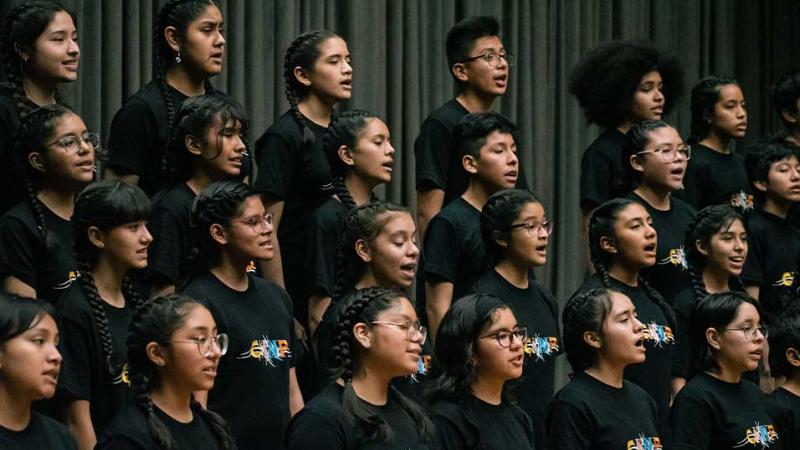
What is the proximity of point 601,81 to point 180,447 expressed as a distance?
123 inches

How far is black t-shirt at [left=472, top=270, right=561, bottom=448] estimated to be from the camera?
4641mm

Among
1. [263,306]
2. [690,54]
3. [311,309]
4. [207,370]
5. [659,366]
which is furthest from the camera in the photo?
[690,54]

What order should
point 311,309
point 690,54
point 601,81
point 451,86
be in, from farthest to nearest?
1. point 690,54
2. point 451,86
3. point 601,81
4. point 311,309

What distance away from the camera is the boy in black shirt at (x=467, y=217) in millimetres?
4797

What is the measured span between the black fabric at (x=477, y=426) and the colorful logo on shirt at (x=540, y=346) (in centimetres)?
41

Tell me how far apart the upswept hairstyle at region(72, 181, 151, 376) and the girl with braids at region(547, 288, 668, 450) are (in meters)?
1.29

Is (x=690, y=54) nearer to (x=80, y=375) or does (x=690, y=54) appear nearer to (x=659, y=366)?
(x=659, y=366)

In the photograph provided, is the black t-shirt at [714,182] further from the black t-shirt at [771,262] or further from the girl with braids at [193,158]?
the girl with braids at [193,158]

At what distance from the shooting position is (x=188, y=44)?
476 centimetres

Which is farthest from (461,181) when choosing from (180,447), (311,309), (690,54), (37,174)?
(690,54)

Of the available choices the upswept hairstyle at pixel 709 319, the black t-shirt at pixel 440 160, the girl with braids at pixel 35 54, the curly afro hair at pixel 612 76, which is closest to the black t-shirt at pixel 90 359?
the girl with braids at pixel 35 54

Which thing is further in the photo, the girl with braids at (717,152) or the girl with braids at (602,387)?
the girl with braids at (717,152)

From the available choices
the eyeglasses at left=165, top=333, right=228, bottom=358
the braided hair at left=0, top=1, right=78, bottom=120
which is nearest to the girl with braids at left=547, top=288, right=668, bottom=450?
the eyeglasses at left=165, top=333, right=228, bottom=358

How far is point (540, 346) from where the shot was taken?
465 centimetres
